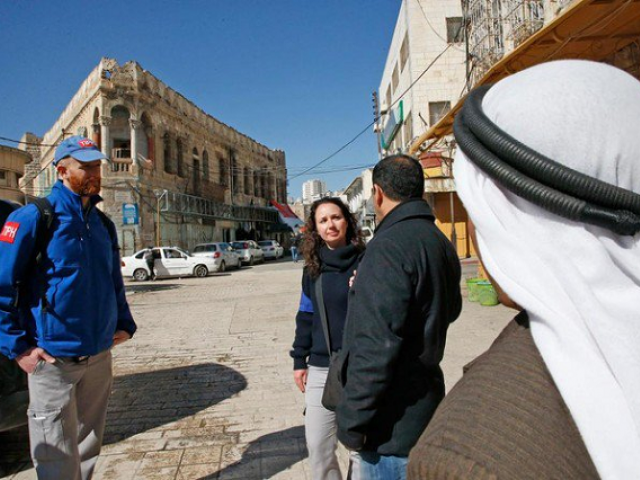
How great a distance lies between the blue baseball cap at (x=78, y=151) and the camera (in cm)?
256

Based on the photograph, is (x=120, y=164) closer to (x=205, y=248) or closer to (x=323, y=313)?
(x=205, y=248)

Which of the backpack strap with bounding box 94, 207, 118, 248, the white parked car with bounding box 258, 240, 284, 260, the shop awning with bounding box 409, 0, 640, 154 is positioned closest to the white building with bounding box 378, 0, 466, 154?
the shop awning with bounding box 409, 0, 640, 154

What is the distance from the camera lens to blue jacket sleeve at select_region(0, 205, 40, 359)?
2223 millimetres

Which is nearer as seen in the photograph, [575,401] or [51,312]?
[575,401]

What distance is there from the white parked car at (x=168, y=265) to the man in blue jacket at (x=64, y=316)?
1926cm

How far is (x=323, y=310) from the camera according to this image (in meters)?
2.57

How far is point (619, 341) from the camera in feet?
2.12

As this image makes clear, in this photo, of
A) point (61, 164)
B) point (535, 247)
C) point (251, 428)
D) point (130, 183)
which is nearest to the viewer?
point (535, 247)

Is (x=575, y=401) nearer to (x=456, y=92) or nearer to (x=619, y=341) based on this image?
(x=619, y=341)

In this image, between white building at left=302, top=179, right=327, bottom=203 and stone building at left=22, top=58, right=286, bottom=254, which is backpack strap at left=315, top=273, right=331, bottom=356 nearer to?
stone building at left=22, top=58, right=286, bottom=254

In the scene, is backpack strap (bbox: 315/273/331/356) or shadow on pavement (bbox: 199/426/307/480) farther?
shadow on pavement (bbox: 199/426/307/480)

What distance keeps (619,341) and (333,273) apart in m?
2.05

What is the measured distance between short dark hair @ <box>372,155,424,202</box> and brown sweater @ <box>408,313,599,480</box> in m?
1.24

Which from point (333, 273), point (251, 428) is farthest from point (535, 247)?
point (251, 428)
